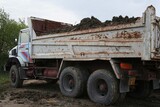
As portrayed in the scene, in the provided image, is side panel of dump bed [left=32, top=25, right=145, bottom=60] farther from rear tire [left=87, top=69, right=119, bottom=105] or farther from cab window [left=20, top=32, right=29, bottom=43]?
cab window [left=20, top=32, right=29, bottom=43]

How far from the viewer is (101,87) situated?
9453 mm

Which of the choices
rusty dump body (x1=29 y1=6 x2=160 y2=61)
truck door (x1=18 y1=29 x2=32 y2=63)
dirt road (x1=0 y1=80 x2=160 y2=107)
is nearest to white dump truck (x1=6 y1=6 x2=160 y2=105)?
rusty dump body (x1=29 y1=6 x2=160 y2=61)

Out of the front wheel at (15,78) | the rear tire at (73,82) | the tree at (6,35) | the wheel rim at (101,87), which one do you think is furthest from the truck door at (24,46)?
the tree at (6,35)

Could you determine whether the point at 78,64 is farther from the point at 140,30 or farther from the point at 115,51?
the point at 140,30

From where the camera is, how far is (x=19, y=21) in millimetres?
32312

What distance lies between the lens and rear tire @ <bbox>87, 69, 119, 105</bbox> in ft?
29.6

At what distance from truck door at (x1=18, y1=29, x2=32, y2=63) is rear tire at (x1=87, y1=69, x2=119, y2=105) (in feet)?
14.5

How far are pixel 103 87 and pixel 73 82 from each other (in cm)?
156

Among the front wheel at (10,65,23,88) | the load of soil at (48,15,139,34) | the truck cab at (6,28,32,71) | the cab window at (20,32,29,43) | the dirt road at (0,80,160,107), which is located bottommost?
the dirt road at (0,80,160,107)

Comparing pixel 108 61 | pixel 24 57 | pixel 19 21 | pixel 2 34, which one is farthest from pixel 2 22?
pixel 108 61

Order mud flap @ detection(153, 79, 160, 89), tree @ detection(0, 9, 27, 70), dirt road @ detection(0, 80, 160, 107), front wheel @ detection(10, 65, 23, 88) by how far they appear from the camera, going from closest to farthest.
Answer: dirt road @ detection(0, 80, 160, 107) < mud flap @ detection(153, 79, 160, 89) < front wheel @ detection(10, 65, 23, 88) < tree @ detection(0, 9, 27, 70)

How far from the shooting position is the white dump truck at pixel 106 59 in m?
8.38

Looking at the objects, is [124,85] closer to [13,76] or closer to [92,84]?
[92,84]

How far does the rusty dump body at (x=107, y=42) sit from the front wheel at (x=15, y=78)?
160 cm
